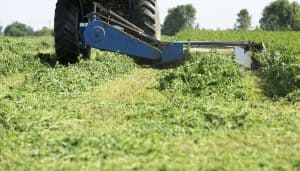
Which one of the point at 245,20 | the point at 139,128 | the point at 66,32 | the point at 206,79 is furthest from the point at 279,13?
the point at 139,128

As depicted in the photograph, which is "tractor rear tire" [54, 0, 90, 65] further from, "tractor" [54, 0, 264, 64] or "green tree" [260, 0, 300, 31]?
"green tree" [260, 0, 300, 31]

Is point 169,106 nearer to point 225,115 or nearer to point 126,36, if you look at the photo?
point 225,115

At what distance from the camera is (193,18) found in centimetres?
9525

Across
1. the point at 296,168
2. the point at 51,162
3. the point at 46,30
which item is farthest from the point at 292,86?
the point at 46,30

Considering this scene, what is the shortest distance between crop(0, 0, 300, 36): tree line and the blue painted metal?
124 ft

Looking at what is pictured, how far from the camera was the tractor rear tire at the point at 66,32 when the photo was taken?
1216 cm

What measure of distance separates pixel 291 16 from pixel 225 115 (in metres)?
62.6

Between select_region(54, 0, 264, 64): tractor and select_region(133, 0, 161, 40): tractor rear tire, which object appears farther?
select_region(133, 0, 161, 40): tractor rear tire

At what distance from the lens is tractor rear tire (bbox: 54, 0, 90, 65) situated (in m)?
12.2

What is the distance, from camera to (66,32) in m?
12.1

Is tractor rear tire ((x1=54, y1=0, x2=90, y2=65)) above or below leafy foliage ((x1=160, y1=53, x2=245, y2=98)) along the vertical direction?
above

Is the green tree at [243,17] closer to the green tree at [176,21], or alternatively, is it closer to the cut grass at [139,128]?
the green tree at [176,21]

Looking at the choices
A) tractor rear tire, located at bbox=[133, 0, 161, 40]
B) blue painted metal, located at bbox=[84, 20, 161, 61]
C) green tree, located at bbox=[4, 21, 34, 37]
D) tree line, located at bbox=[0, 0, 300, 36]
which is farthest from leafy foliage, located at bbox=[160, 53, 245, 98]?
green tree, located at bbox=[4, 21, 34, 37]

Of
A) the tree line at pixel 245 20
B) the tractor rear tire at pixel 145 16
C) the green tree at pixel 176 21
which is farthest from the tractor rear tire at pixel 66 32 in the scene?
the green tree at pixel 176 21
